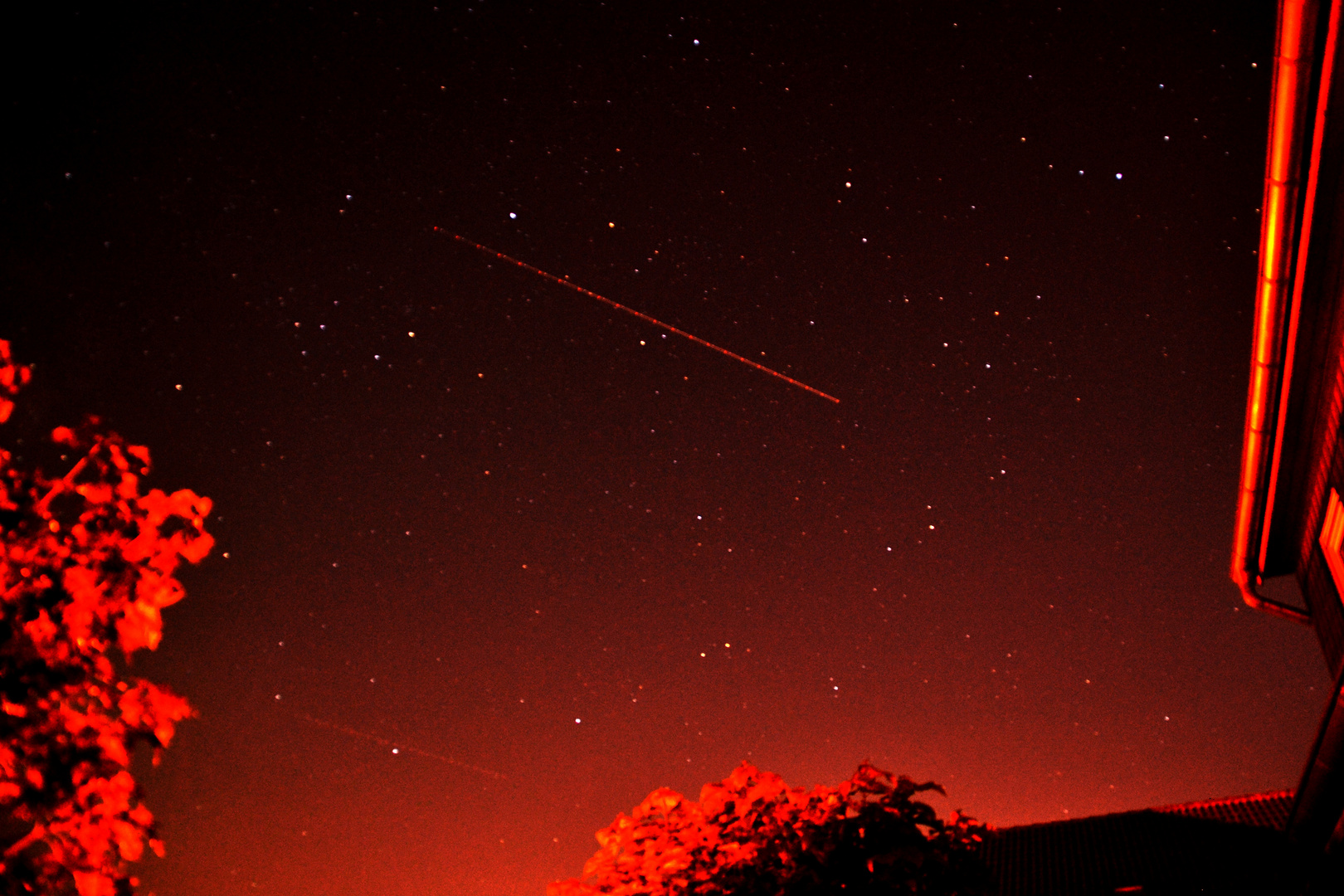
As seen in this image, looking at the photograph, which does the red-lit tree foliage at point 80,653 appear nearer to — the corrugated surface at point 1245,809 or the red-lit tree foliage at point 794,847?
the red-lit tree foliage at point 794,847

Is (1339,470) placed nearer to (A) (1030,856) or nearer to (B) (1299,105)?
(B) (1299,105)

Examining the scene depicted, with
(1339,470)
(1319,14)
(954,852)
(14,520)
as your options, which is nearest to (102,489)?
(14,520)

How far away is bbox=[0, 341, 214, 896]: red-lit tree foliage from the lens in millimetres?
3469

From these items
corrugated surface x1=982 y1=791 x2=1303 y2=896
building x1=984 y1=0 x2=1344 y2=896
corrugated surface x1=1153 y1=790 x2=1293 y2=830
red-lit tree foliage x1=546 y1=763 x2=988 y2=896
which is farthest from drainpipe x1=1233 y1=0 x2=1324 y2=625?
corrugated surface x1=1153 y1=790 x2=1293 y2=830

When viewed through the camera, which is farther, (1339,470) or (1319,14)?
(1339,470)

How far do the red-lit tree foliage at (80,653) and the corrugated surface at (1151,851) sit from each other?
13.1 m

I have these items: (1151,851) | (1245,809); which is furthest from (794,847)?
(1245,809)

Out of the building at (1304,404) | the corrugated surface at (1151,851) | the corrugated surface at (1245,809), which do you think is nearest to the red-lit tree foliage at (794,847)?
the building at (1304,404)

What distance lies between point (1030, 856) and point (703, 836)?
1307 cm

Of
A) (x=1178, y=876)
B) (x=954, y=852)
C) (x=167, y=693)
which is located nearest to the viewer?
(x=167, y=693)

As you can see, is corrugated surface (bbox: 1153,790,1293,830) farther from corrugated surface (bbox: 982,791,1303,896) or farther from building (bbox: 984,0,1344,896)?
building (bbox: 984,0,1344,896)

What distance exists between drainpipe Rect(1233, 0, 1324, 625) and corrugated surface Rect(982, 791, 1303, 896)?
6488 millimetres

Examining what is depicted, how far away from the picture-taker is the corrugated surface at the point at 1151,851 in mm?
13195

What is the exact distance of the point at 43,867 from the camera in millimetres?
3443
